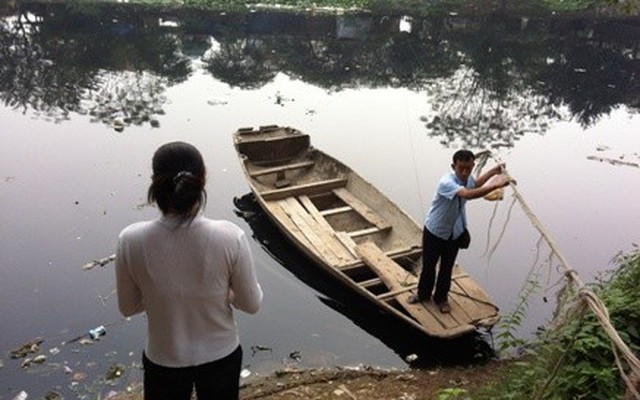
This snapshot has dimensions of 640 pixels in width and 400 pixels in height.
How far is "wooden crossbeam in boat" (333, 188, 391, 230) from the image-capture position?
680 centimetres

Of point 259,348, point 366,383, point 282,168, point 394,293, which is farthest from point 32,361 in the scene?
point 282,168

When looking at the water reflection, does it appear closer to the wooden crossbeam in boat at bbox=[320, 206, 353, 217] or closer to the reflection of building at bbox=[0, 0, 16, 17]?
the reflection of building at bbox=[0, 0, 16, 17]

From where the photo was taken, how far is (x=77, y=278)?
6188 millimetres

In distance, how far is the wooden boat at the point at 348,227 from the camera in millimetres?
5148

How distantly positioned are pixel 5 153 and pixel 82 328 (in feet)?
16.7

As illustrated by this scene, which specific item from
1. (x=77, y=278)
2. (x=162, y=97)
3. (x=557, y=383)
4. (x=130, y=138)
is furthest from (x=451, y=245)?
(x=162, y=97)

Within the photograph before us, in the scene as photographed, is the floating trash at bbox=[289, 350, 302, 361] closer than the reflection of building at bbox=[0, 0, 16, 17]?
Yes

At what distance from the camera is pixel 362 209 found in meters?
7.16

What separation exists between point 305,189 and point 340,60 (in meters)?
9.22

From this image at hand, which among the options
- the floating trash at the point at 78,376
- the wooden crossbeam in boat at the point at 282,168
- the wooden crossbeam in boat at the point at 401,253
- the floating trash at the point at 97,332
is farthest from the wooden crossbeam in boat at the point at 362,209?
the floating trash at the point at 78,376

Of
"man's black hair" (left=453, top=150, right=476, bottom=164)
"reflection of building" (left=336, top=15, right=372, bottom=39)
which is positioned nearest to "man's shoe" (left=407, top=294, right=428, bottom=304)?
"man's black hair" (left=453, top=150, right=476, bottom=164)

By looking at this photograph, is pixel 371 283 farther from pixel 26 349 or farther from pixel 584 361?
pixel 26 349

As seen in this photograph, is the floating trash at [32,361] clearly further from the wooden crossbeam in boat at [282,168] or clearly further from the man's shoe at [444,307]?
the wooden crossbeam in boat at [282,168]

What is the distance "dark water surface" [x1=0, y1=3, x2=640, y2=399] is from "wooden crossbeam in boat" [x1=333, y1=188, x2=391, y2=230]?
96cm
